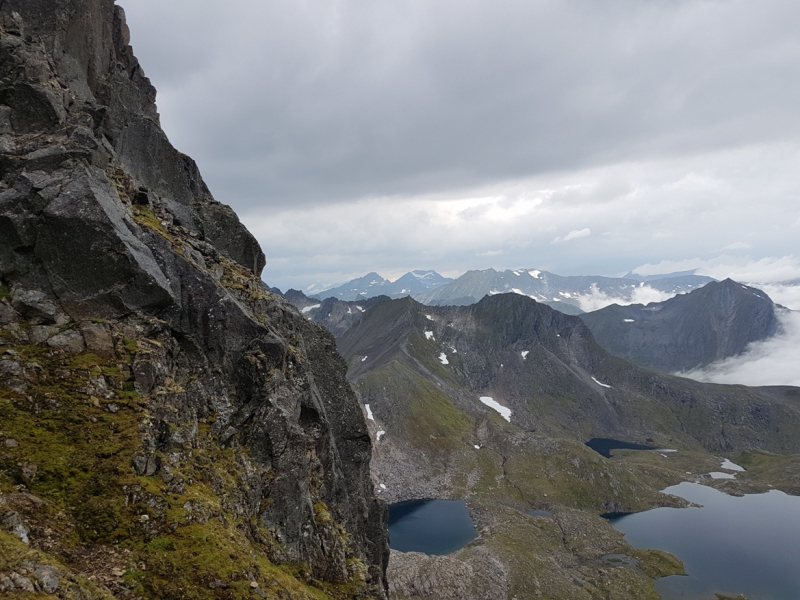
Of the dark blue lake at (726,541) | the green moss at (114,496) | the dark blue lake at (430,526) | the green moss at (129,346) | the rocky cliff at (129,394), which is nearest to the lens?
the green moss at (114,496)

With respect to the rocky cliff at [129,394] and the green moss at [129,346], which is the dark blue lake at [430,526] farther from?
the green moss at [129,346]

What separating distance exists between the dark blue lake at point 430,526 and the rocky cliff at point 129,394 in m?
94.5

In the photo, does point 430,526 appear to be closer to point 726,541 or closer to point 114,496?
point 726,541

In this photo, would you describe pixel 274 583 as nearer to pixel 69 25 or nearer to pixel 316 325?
pixel 316 325

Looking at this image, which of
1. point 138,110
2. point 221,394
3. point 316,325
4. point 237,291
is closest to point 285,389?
point 221,394

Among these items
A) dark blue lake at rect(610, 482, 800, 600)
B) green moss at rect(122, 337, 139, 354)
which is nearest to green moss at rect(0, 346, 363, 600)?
green moss at rect(122, 337, 139, 354)

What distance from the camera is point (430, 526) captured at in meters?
131

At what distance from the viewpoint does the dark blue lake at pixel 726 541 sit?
3944 inches

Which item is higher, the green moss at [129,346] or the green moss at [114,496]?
the green moss at [129,346]

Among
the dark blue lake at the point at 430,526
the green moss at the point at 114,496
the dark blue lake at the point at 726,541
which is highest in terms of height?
the green moss at the point at 114,496

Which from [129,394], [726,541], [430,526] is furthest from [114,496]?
[726,541]

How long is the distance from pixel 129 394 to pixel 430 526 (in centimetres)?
13172

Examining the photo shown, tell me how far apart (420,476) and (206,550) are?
16223cm

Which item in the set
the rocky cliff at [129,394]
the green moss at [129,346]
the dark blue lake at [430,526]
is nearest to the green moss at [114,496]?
the rocky cliff at [129,394]
